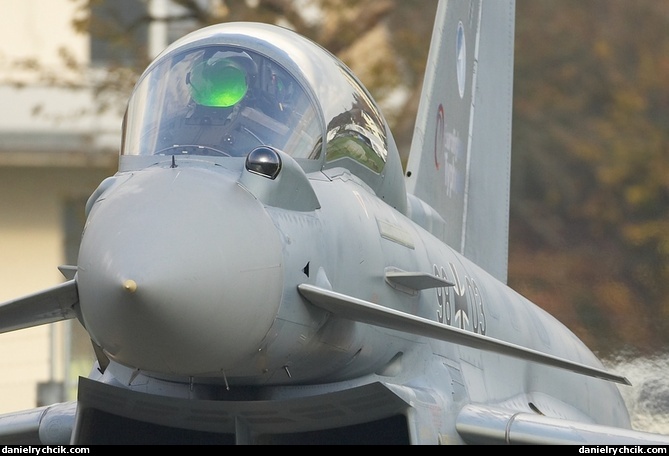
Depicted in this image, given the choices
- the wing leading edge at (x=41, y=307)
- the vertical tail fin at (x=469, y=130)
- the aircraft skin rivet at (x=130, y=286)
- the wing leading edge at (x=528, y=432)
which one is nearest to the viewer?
the aircraft skin rivet at (x=130, y=286)

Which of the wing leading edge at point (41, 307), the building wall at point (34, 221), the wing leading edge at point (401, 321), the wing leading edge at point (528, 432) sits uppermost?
the building wall at point (34, 221)

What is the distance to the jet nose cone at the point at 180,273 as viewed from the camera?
4.33 meters

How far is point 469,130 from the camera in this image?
9.30 m

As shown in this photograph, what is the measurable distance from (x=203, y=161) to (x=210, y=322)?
33.8 inches

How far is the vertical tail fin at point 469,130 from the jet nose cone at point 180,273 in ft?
11.2

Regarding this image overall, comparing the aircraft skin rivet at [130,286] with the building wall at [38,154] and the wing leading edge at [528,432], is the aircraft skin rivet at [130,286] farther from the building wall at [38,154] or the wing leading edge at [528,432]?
the building wall at [38,154]

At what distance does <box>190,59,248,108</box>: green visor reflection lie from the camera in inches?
209

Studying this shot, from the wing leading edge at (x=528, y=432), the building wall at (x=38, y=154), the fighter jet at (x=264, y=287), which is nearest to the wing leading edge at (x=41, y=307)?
the fighter jet at (x=264, y=287)

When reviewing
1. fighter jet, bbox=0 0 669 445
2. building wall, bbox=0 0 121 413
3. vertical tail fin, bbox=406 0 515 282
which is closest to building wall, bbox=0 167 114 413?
building wall, bbox=0 0 121 413

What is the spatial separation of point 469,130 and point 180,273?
525cm

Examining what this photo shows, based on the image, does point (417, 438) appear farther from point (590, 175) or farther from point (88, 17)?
point (590, 175)

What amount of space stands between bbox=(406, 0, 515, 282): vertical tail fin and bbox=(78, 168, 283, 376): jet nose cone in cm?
340

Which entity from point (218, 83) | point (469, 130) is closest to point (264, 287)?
point (218, 83)

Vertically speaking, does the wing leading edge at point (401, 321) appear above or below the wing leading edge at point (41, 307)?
below
